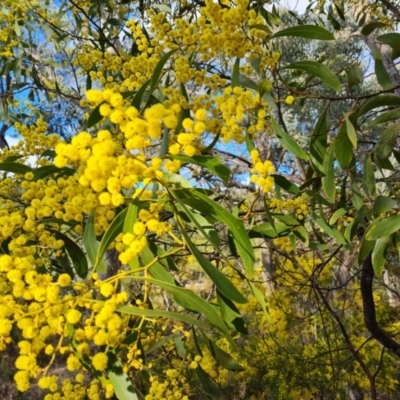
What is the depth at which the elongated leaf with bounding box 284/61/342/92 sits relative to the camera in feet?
3.59

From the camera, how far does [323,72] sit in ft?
3.68

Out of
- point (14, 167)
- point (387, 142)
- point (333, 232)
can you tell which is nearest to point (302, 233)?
point (333, 232)

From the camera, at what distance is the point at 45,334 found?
2.49 ft

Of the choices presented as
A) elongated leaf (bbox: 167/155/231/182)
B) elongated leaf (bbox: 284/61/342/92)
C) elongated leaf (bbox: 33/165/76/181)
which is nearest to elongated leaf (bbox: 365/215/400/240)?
elongated leaf (bbox: 284/61/342/92)

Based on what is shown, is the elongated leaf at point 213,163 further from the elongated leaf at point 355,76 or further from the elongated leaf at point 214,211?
the elongated leaf at point 355,76

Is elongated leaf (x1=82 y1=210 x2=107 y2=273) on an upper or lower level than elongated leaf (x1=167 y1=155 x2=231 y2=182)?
lower

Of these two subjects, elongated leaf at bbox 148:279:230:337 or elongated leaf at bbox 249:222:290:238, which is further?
elongated leaf at bbox 249:222:290:238

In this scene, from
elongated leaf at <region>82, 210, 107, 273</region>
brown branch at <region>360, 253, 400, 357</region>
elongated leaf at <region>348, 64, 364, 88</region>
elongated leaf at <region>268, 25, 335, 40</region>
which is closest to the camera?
elongated leaf at <region>82, 210, 107, 273</region>

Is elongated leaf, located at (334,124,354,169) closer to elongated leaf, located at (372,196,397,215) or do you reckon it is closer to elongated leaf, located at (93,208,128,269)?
elongated leaf, located at (372,196,397,215)

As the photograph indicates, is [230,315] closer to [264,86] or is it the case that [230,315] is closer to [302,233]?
[302,233]

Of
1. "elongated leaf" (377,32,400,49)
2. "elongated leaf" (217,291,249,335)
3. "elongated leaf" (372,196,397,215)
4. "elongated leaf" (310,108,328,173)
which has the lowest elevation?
"elongated leaf" (217,291,249,335)

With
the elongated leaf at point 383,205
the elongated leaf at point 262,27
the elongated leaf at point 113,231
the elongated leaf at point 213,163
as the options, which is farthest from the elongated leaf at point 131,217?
the elongated leaf at point 383,205

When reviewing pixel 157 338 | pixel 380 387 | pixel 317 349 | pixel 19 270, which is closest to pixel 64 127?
pixel 317 349

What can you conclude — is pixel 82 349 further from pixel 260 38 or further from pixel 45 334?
pixel 260 38
